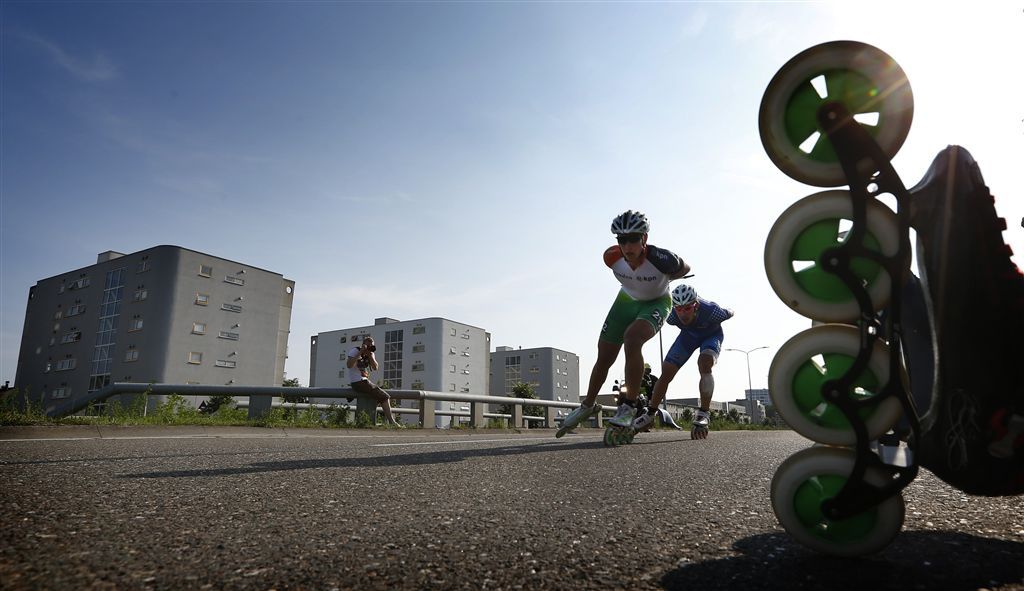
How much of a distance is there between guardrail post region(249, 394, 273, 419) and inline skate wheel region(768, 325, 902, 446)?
9615 millimetres

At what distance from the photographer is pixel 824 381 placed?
4.40 ft

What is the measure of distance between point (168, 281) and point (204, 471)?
59693 millimetres

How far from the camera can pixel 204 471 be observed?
9.37ft

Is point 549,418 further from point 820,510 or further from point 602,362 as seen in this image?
point 820,510

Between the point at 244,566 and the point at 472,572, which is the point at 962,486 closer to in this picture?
the point at 472,572

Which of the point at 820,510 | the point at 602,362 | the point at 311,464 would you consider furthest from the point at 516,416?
the point at 820,510

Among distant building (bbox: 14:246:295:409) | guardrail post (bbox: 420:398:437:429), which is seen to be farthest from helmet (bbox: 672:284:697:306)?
distant building (bbox: 14:246:295:409)

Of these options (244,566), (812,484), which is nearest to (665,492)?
(812,484)

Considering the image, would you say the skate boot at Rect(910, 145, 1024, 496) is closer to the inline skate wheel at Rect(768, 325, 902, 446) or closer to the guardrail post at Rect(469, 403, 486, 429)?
the inline skate wheel at Rect(768, 325, 902, 446)

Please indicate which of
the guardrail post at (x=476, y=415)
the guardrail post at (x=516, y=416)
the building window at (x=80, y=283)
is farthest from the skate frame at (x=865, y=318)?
the building window at (x=80, y=283)

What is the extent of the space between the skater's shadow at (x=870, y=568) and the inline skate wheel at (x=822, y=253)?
0.56m

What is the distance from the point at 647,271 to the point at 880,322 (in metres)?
4.26

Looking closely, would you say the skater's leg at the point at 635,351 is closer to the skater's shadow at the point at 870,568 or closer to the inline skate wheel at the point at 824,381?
the skater's shadow at the point at 870,568

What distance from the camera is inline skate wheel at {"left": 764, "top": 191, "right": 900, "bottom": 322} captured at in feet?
4.40
